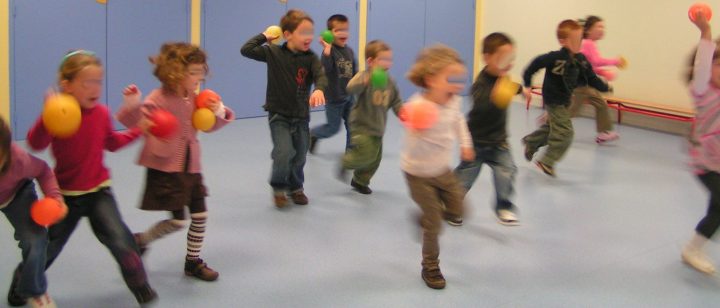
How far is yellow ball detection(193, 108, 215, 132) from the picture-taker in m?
2.88

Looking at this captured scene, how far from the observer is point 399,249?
11.6ft

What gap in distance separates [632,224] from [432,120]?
1.80 meters

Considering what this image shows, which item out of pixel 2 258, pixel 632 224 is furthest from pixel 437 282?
pixel 2 258

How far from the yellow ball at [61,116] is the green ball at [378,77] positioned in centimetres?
196

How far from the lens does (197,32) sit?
23.6 ft

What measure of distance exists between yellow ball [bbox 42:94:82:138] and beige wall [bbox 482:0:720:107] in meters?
5.95

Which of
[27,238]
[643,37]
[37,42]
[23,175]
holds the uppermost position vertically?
[643,37]

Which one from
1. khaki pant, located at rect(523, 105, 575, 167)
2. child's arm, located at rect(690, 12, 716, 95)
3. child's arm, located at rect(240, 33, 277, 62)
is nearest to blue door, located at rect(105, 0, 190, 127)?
child's arm, located at rect(240, 33, 277, 62)

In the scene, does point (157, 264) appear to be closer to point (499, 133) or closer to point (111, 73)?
point (499, 133)

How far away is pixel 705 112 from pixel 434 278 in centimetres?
148

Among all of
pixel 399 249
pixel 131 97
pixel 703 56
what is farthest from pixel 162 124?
pixel 703 56

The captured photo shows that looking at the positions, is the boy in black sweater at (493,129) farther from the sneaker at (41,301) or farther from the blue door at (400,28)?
the blue door at (400,28)

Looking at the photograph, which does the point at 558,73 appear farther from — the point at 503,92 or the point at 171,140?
the point at 171,140

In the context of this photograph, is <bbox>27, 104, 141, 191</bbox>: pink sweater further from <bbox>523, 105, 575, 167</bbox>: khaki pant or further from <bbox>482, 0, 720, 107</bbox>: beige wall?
<bbox>482, 0, 720, 107</bbox>: beige wall
